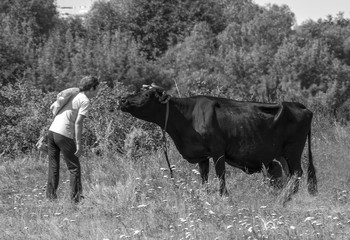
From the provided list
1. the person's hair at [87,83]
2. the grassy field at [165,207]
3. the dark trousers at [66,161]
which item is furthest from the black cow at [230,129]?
the dark trousers at [66,161]

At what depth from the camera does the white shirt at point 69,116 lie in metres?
8.98

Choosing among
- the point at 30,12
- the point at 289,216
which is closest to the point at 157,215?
the point at 289,216

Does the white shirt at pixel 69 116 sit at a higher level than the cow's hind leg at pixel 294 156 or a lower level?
higher

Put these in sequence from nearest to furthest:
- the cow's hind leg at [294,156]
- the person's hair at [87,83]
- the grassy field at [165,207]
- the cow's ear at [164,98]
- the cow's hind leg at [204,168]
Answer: the grassy field at [165,207], the cow's ear at [164,98], the person's hair at [87,83], the cow's hind leg at [204,168], the cow's hind leg at [294,156]

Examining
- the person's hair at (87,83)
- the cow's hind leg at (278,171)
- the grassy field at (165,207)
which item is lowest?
the grassy field at (165,207)

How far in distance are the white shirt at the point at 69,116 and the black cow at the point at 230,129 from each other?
0.68 m

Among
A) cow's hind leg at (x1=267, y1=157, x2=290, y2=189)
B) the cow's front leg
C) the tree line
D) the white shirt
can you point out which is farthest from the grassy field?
the tree line

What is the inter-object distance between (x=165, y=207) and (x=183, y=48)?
133ft

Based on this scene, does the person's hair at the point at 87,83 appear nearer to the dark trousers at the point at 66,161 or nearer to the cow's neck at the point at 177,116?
the dark trousers at the point at 66,161

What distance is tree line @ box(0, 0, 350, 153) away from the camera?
39.1 meters

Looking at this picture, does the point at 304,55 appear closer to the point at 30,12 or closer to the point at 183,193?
the point at 30,12

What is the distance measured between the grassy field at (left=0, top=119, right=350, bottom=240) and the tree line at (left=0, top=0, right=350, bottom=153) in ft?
85.0

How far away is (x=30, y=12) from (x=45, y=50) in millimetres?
11826

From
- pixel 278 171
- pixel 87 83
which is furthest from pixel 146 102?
pixel 278 171
